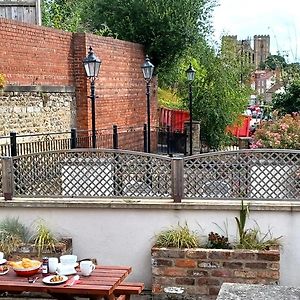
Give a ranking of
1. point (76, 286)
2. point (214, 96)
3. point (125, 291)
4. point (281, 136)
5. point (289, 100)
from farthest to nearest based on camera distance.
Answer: point (214, 96) → point (289, 100) → point (281, 136) → point (125, 291) → point (76, 286)

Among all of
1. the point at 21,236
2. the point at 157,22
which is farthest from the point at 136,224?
the point at 157,22

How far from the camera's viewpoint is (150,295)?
609 cm

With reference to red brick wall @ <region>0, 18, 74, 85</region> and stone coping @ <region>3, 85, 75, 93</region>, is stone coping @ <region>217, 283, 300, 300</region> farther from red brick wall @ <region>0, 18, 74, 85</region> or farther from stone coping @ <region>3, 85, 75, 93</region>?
red brick wall @ <region>0, 18, 74, 85</region>

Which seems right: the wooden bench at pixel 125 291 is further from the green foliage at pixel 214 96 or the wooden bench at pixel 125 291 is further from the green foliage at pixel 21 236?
the green foliage at pixel 214 96

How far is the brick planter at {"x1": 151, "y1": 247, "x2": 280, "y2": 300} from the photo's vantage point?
5.70 metres

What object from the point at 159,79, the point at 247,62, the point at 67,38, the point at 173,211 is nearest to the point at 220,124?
the point at 159,79

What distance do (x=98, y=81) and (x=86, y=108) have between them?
106cm

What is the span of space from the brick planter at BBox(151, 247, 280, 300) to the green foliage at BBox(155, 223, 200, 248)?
0.15 m

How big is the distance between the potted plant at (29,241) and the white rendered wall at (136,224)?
0.09 m

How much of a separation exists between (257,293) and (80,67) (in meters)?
10.7

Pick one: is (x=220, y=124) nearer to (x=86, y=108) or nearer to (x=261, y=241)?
(x=86, y=108)

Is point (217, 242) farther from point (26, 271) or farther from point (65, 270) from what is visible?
point (26, 271)

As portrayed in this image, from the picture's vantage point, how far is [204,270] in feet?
19.1

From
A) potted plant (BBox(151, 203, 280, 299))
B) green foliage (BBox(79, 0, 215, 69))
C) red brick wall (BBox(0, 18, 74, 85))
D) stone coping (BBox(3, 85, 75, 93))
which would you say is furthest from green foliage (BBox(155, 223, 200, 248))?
green foliage (BBox(79, 0, 215, 69))
